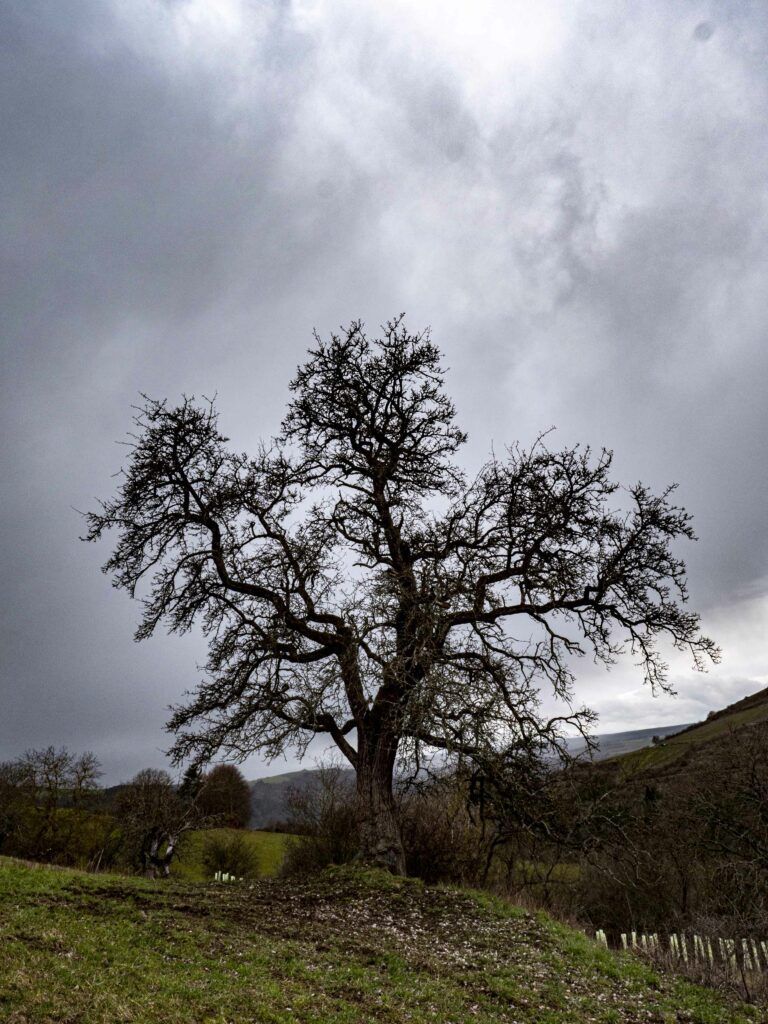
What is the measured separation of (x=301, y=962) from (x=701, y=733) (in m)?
73.4

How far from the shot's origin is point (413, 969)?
8.78m

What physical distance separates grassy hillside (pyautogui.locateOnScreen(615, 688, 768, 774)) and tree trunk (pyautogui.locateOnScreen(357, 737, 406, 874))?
79.6 ft

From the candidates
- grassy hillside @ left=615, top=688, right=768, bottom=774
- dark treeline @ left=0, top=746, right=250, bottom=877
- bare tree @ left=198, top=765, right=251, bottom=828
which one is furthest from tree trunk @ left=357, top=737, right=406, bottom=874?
bare tree @ left=198, top=765, right=251, bottom=828

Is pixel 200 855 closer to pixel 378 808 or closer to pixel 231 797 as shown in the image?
pixel 231 797

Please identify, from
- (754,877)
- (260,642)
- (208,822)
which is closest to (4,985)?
(260,642)

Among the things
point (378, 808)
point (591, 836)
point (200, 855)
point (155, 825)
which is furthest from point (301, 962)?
point (200, 855)

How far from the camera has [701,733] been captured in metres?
70.5

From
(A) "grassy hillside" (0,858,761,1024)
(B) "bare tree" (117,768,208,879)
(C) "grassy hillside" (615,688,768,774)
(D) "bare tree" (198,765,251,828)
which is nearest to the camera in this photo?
(A) "grassy hillside" (0,858,761,1024)

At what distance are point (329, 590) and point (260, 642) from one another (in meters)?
2.06

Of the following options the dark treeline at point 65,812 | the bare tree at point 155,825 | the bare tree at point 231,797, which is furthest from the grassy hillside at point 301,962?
the bare tree at point 231,797

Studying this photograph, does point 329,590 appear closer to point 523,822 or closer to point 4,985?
point 523,822

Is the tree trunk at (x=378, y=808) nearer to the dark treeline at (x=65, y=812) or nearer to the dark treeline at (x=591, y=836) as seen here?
the dark treeline at (x=591, y=836)

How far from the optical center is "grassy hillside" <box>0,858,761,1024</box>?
6.74 metres

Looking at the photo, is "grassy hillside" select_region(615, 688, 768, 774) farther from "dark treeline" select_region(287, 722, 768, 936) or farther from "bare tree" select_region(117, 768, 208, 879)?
"bare tree" select_region(117, 768, 208, 879)
